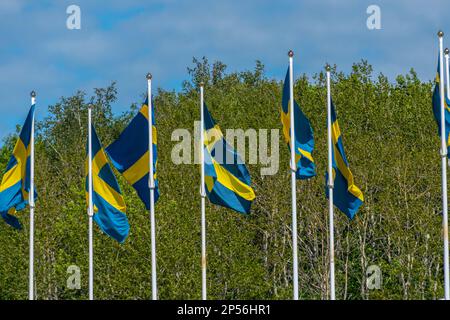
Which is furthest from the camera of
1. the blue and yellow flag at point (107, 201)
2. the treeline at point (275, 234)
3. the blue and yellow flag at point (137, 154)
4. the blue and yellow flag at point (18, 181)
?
the treeline at point (275, 234)

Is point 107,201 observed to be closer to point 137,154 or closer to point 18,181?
point 137,154

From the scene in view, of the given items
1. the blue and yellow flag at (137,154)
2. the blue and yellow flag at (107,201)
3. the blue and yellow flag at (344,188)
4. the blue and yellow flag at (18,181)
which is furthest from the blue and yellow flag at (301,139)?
the blue and yellow flag at (18,181)

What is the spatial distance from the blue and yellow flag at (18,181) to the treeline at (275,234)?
1924 centimetres

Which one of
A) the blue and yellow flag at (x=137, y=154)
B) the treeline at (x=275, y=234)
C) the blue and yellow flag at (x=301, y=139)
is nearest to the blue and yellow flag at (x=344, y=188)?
the blue and yellow flag at (x=301, y=139)

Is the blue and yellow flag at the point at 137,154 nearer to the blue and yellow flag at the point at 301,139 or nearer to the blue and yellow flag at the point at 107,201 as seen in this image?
the blue and yellow flag at the point at 107,201

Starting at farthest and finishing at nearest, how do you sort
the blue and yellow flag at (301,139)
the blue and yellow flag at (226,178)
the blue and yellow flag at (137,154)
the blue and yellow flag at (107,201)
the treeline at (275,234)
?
1. the treeline at (275,234)
2. the blue and yellow flag at (301,139)
3. the blue and yellow flag at (137,154)
4. the blue and yellow flag at (107,201)
5. the blue and yellow flag at (226,178)

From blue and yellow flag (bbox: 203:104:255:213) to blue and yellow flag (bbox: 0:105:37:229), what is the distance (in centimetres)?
553

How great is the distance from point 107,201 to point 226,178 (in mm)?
3711

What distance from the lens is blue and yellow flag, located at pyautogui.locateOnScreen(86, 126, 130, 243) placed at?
1426 inches

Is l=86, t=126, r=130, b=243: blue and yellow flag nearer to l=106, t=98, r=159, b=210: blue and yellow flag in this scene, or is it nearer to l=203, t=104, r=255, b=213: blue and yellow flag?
l=106, t=98, r=159, b=210: blue and yellow flag

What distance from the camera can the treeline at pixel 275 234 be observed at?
57656 mm

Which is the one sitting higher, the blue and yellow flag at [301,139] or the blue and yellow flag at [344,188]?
the blue and yellow flag at [301,139]

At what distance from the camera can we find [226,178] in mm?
36125

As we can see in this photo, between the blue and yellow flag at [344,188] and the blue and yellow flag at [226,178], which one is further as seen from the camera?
the blue and yellow flag at [344,188]
